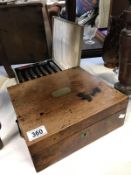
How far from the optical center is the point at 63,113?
467mm

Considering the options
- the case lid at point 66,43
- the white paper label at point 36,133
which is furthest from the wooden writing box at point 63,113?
the case lid at point 66,43

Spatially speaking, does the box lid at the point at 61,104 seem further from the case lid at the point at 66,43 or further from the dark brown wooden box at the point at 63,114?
the case lid at the point at 66,43

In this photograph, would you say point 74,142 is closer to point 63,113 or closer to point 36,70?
point 63,113

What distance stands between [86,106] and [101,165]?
15cm

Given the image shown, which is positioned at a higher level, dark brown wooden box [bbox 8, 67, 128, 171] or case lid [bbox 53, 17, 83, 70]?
case lid [bbox 53, 17, 83, 70]

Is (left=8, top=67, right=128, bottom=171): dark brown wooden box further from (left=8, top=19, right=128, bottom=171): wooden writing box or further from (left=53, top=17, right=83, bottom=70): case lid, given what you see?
(left=53, top=17, right=83, bottom=70): case lid

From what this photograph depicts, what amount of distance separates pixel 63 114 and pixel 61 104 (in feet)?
0.15

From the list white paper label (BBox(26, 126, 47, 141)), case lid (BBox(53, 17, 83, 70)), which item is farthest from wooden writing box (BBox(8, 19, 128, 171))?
case lid (BBox(53, 17, 83, 70))

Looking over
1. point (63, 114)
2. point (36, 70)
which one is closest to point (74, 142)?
point (63, 114)

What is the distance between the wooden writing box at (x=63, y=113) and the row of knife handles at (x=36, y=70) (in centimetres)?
18

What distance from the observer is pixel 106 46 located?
2.56 feet

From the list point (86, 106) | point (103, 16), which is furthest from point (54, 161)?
point (103, 16)

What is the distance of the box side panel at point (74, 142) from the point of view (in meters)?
0.43

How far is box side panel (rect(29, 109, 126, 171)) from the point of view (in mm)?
426
